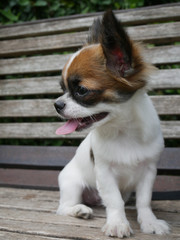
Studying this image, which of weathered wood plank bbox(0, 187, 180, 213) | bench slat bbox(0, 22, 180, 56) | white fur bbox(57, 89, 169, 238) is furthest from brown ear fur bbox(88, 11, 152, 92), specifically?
bench slat bbox(0, 22, 180, 56)

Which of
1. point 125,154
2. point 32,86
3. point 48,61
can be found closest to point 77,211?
point 125,154

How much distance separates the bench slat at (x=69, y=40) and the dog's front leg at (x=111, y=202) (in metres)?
1.58

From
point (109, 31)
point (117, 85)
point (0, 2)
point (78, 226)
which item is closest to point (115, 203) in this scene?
point (78, 226)

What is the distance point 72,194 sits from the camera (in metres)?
2.16

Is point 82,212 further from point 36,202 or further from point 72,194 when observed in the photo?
point 36,202

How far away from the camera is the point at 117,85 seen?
1.67 metres

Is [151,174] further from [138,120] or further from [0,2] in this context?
[0,2]

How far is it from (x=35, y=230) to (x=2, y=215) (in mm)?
431

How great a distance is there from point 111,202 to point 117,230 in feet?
0.73

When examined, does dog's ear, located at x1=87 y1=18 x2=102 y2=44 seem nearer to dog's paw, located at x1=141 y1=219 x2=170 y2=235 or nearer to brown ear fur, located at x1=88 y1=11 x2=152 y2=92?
brown ear fur, located at x1=88 y1=11 x2=152 y2=92

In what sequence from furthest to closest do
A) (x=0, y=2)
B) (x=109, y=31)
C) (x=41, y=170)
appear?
(x=0, y=2)
(x=41, y=170)
(x=109, y=31)

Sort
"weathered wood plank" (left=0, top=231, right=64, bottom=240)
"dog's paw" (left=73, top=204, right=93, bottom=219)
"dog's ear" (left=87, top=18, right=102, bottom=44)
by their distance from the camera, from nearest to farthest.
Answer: "weathered wood plank" (left=0, top=231, right=64, bottom=240) → "dog's paw" (left=73, top=204, right=93, bottom=219) → "dog's ear" (left=87, top=18, right=102, bottom=44)

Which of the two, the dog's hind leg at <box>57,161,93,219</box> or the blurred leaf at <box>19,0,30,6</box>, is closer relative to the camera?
the dog's hind leg at <box>57,161,93,219</box>

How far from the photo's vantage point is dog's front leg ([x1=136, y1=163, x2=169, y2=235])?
1.69m
